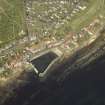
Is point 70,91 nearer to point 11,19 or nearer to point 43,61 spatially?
point 43,61

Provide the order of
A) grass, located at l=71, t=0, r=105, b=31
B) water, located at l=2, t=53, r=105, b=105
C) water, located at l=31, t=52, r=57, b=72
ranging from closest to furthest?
water, located at l=2, t=53, r=105, b=105 < water, located at l=31, t=52, r=57, b=72 < grass, located at l=71, t=0, r=105, b=31

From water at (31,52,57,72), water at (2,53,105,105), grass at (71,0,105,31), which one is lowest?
water at (2,53,105,105)

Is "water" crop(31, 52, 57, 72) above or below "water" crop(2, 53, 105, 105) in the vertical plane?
above

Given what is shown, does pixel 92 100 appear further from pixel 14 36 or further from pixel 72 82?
pixel 14 36

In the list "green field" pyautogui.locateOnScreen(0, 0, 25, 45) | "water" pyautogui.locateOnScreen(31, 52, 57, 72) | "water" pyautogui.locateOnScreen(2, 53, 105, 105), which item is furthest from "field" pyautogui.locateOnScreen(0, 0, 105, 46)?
"water" pyautogui.locateOnScreen(2, 53, 105, 105)

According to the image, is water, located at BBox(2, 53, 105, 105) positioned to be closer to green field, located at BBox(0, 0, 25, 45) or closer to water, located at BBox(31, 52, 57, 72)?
water, located at BBox(31, 52, 57, 72)

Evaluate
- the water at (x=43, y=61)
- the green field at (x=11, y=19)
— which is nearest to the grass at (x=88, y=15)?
the water at (x=43, y=61)

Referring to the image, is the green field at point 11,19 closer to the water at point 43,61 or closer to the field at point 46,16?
the field at point 46,16

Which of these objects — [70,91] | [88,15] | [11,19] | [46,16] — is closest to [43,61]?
[70,91]
